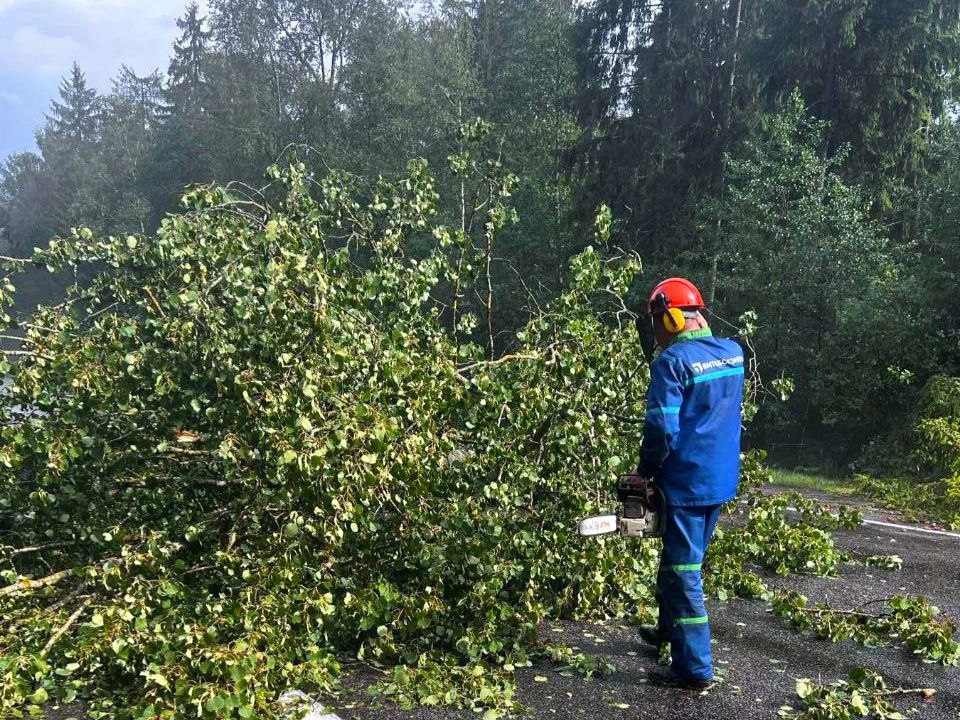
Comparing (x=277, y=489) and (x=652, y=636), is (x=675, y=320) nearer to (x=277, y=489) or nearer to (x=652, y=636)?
(x=652, y=636)

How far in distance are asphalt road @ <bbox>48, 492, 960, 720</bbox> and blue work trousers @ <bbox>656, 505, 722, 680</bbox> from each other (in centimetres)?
16

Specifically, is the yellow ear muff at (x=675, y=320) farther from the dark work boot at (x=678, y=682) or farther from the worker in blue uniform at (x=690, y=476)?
the dark work boot at (x=678, y=682)

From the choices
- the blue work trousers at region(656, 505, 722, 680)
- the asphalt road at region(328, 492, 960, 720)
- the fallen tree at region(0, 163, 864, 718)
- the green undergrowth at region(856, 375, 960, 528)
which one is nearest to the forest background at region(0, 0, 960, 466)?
the green undergrowth at region(856, 375, 960, 528)

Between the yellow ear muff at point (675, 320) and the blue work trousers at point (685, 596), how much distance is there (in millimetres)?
856

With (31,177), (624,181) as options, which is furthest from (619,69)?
(31,177)

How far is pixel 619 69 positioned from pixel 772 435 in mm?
12344

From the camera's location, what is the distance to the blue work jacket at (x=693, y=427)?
4.33 meters

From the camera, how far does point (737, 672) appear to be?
187 inches

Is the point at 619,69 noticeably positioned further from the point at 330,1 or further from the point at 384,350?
the point at 384,350

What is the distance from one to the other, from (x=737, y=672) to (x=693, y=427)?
132 centimetres

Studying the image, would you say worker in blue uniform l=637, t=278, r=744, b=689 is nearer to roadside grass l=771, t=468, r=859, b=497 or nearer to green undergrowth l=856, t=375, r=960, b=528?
green undergrowth l=856, t=375, r=960, b=528

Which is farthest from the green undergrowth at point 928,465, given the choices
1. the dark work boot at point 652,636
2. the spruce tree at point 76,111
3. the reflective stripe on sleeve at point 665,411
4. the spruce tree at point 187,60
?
the spruce tree at point 76,111

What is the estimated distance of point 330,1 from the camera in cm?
4178

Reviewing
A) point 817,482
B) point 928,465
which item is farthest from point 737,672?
point 817,482
